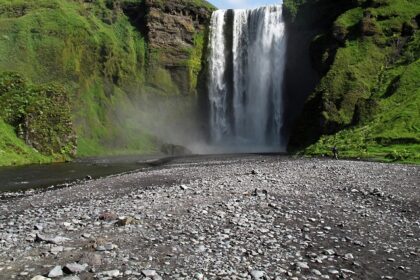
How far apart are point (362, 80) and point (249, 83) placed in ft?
106

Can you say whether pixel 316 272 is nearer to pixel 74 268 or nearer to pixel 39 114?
pixel 74 268

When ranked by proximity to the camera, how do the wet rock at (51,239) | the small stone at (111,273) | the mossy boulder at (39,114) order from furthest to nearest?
the mossy boulder at (39,114) < the wet rock at (51,239) < the small stone at (111,273)

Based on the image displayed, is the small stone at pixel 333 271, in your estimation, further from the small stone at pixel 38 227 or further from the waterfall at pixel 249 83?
the waterfall at pixel 249 83

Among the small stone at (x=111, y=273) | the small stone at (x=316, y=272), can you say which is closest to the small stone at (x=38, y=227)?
the small stone at (x=111, y=273)

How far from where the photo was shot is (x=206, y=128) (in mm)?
108125

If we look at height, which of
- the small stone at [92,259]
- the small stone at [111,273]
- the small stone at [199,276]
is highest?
the small stone at [92,259]

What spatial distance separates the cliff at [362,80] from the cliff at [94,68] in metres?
35.2

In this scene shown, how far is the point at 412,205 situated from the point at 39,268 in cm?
1678

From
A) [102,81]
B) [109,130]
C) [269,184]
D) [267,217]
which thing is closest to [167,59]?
[102,81]

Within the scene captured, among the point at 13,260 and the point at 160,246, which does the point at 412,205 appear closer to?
the point at 160,246

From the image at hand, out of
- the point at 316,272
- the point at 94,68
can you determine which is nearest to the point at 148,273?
the point at 316,272

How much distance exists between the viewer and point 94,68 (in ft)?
332

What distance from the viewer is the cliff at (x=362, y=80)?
52875mm

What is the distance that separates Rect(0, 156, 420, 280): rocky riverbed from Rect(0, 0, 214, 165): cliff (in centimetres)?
4264
